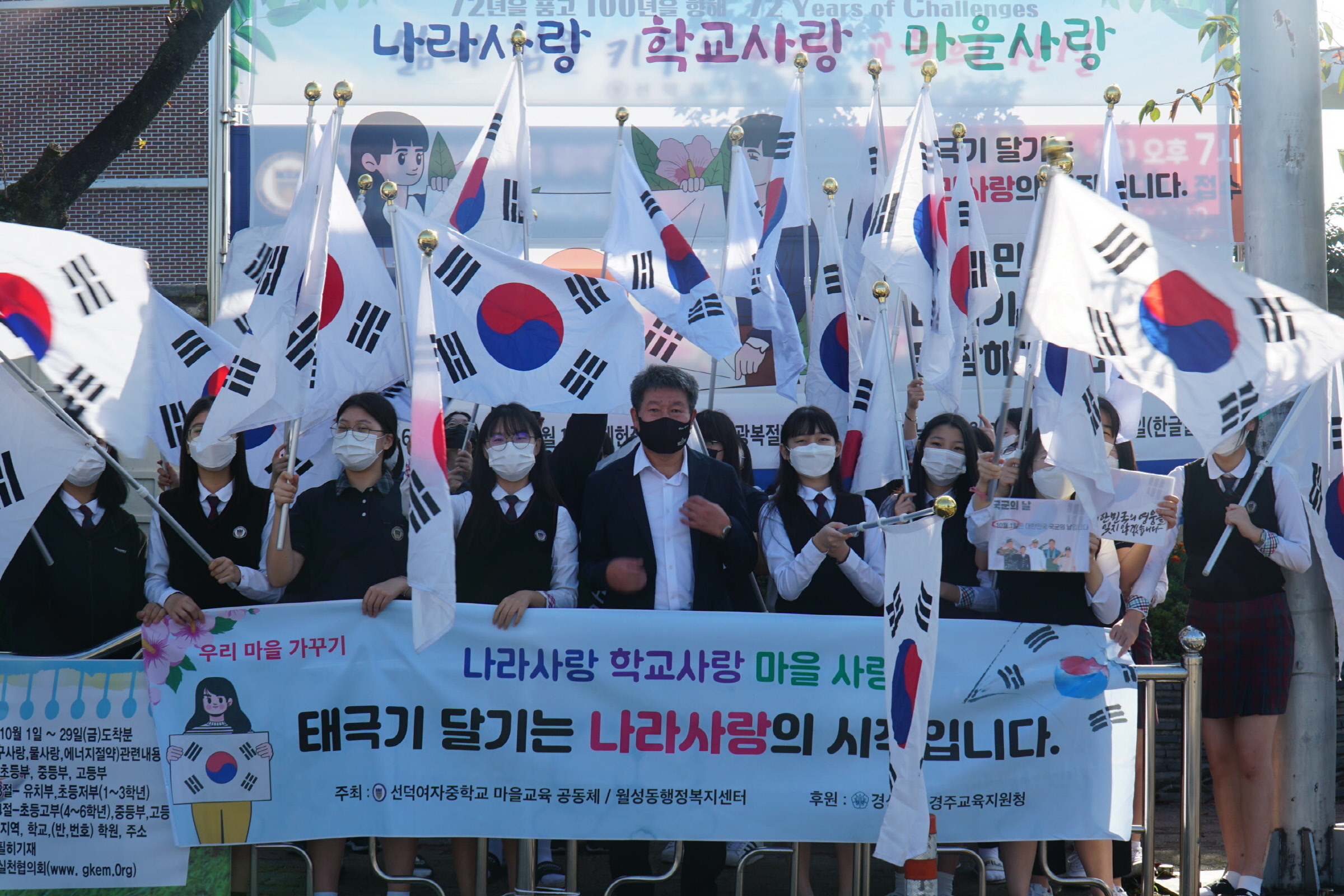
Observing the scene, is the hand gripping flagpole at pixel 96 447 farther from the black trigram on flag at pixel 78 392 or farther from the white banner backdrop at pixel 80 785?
the white banner backdrop at pixel 80 785

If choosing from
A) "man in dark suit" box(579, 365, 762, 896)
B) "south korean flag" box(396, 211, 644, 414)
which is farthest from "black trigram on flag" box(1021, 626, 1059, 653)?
"south korean flag" box(396, 211, 644, 414)

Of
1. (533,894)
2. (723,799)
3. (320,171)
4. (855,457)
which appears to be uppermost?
(320,171)

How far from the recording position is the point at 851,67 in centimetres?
870

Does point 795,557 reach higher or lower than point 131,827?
higher

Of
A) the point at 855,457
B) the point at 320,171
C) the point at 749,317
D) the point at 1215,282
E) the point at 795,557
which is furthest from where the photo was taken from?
the point at 749,317

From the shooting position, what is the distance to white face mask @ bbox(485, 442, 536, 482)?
4.98 m

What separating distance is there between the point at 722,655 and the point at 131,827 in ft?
7.23

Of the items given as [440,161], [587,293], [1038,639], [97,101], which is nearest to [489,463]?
[587,293]

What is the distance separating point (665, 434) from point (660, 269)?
1.75 m

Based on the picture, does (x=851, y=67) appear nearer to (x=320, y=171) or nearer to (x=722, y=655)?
(x=320, y=171)

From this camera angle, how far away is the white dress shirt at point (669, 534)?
4848 mm

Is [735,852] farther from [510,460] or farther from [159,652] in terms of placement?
[159,652]

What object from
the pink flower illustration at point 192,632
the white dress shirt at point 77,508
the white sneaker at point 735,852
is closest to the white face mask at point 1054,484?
the white sneaker at point 735,852

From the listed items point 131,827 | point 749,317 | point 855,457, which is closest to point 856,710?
point 855,457
